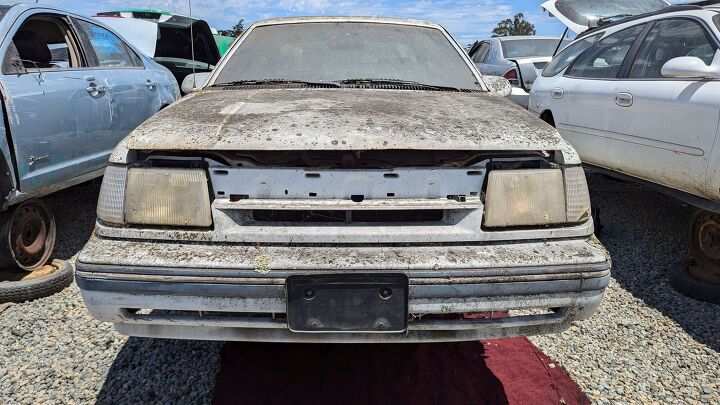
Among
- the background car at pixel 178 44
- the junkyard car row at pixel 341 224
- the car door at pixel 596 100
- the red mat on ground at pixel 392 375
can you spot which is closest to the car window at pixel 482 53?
the car door at pixel 596 100

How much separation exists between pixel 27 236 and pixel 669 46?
4.53 metres

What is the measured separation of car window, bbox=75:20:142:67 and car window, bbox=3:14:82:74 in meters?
0.16

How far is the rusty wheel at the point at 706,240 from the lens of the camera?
3133 mm

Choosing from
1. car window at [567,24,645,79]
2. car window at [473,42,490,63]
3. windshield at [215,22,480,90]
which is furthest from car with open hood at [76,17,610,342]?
car window at [473,42,490,63]

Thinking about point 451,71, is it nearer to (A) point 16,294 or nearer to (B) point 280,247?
(B) point 280,247

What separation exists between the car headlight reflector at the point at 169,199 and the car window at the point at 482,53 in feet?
26.5

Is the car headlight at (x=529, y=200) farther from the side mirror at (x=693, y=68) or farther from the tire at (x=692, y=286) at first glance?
the side mirror at (x=693, y=68)

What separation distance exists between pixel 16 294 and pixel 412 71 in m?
2.58

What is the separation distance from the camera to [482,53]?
9.34 m

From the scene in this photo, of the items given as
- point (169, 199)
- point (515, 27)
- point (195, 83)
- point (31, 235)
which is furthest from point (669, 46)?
point (515, 27)

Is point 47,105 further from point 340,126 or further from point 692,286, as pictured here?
point 692,286

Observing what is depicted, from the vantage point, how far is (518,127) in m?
1.98

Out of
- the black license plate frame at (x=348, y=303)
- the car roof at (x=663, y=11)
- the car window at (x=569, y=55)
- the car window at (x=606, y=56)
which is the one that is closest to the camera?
the black license plate frame at (x=348, y=303)

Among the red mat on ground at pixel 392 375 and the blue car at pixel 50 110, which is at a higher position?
the blue car at pixel 50 110
